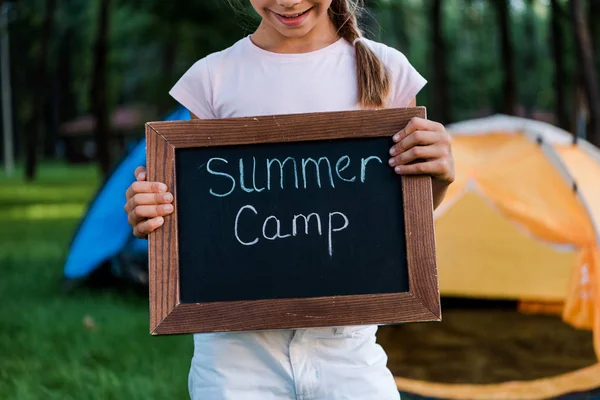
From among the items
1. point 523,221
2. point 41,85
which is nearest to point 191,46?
point 523,221

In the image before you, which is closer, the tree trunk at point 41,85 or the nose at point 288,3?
the nose at point 288,3

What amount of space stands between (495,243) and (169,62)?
1116 centimetres

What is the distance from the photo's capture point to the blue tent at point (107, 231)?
6320 mm

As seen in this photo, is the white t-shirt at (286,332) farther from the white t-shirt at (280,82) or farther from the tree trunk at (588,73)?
the tree trunk at (588,73)

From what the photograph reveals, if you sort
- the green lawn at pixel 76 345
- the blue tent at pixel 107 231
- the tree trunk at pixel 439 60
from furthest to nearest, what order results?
1. the tree trunk at pixel 439 60
2. the blue tent at pixel 107 231
3. the green lawn at pixel 76 345

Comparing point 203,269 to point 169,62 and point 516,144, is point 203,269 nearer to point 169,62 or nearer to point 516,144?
point 516,144

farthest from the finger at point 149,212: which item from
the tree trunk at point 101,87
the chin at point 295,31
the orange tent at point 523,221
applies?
the tree trunk at point 101,87

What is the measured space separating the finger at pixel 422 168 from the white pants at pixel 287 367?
1.18ft

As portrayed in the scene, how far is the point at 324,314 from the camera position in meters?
1.69

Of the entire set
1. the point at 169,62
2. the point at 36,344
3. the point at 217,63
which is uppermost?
the point at 169,62

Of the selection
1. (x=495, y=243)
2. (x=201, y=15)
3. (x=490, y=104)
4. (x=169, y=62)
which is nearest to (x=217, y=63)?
(x=495, y=243)

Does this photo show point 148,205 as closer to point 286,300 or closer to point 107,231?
point 286,300

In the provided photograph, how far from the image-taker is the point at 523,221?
489 centimetres

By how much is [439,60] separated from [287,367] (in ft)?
47.9
